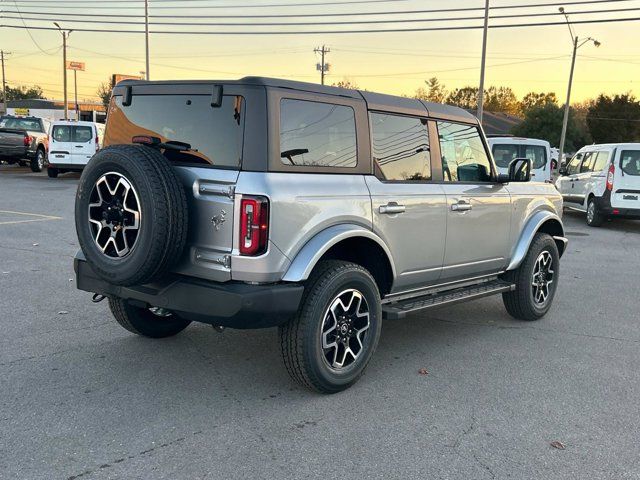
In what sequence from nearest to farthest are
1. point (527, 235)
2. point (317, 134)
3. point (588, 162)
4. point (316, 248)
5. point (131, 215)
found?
point (131, 215)
point (316, 248)
point (317, 134)
point (527, 235)
point (588, 162)

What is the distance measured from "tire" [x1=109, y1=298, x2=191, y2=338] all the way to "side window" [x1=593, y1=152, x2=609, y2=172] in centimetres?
1141

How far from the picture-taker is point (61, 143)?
1919 cm

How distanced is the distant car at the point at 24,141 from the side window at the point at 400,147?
2043 cm

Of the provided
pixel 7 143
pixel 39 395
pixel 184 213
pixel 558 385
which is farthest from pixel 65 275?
pixel 7 143

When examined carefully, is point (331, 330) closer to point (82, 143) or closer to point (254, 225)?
point (254, 225)

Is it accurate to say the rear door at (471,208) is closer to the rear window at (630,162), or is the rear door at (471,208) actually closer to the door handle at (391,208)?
the door handle at (391,208)

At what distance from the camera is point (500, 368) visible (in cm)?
443

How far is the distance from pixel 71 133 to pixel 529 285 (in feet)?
56.9

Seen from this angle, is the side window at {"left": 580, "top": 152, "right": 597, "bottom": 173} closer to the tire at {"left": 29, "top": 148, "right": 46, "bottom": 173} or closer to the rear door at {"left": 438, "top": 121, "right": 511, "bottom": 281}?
the rear door at {"left": 438, "top": 121, "right": 511, "bottom": 281}

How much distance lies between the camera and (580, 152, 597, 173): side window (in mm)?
13954

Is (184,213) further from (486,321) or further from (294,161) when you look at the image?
(486,321)

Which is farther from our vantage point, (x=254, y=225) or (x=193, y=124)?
(x=193, y=124)

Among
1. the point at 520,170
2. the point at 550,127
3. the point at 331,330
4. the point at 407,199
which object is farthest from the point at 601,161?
the point at 550,127

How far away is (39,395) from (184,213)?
151 cm
